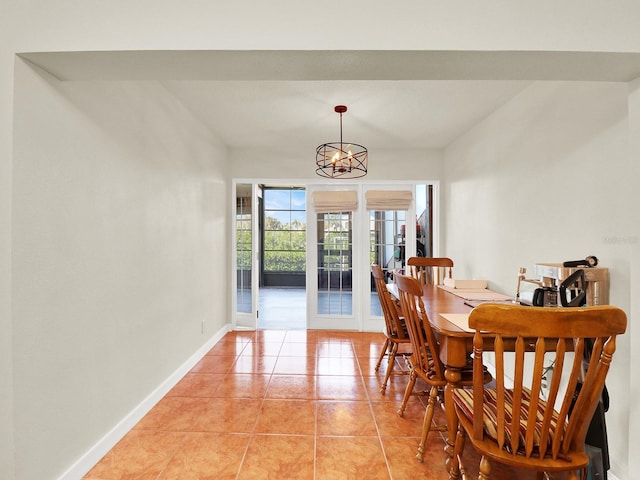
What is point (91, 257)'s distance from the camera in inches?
71.9

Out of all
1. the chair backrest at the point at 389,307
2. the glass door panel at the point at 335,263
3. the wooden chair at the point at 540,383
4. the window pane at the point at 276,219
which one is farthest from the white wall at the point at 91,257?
the window pane at the point at 276,219

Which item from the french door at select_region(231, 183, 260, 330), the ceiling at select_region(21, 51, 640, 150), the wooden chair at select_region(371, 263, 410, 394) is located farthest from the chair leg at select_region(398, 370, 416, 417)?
the french door at select_region(231, 183, 260, 330)

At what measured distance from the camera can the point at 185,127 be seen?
304 centimetres

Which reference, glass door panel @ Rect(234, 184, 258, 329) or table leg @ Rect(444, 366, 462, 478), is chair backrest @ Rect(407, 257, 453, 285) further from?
glass door panel @ Rect(234, 184, 258, 329)

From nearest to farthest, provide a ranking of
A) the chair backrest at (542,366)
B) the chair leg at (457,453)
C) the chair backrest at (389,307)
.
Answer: the chair backrest at (542,366) → the chair leg at (457,453) → the chair backrest at (389,307)

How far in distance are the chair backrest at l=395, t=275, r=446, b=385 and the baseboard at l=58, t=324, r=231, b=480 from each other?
6.17ft

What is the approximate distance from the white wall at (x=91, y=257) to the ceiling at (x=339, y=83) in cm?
29

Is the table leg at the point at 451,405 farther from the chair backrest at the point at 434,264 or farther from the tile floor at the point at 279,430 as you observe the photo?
the chair backrest at the point at 434,264

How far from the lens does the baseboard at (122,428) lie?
5.63ft

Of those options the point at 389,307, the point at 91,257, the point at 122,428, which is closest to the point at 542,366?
the point at 389,307

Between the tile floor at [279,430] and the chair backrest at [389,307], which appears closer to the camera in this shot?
the tile floor at [279,430]

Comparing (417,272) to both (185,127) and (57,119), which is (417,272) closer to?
(185,127)

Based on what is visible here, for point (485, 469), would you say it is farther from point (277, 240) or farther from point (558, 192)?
point (277, 240)

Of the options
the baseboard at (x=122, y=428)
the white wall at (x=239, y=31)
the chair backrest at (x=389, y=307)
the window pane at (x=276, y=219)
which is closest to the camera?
the white wall at (x=239, y=31)
